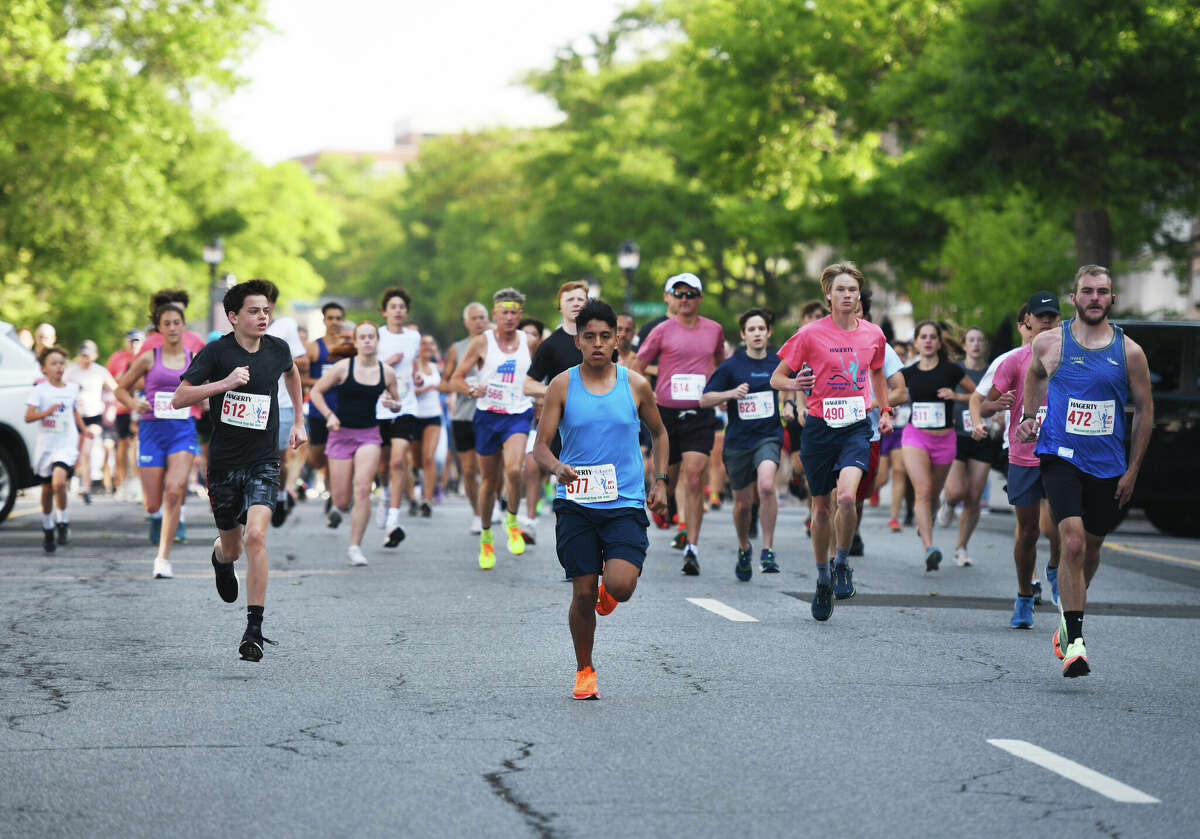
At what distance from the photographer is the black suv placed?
18.3m

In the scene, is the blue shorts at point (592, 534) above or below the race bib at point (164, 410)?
Result: below

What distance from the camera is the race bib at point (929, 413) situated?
1486 cm

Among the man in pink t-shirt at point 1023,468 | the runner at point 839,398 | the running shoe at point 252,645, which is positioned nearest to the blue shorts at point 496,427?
the runner at point 839,398

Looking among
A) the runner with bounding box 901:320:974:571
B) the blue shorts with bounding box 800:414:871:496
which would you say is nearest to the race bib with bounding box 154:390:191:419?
the blue shorts with bounding box 800:414:871:496

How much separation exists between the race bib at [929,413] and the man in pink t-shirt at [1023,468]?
→ 323cm

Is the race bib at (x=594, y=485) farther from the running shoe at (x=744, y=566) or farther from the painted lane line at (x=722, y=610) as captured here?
the running shoe at (x=744, y=566)

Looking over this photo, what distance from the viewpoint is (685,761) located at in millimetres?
6445

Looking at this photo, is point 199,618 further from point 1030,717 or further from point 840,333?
point 1030,717

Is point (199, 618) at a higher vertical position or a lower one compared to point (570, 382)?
lower

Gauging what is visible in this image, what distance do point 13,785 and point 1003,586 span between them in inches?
335

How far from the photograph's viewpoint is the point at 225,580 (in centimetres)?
1009

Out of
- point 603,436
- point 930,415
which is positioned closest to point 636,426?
point 603,436

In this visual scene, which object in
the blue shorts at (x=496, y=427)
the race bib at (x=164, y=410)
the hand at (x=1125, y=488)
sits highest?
the race bib at (x=164, y=410)

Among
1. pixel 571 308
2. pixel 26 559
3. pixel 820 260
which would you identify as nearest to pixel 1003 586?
pixel 571 308
